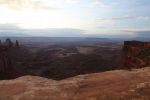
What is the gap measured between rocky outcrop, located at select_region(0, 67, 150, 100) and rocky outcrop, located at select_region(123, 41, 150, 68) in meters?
15.3

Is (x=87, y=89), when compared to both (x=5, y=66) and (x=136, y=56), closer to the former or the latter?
(x=136, y=56)

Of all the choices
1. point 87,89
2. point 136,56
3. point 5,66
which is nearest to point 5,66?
point 5,66

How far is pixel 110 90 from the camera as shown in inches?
210

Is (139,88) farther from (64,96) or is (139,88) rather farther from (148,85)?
(64,96)

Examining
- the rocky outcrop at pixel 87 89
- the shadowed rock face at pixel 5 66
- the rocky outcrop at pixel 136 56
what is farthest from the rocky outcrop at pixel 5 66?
the rocky outcrop at pixel 87 89

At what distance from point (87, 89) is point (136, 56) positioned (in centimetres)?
1967

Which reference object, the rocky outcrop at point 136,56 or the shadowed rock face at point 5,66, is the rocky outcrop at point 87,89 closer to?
the rocky outcrop at point 136,56

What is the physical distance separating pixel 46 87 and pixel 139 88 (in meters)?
2.46

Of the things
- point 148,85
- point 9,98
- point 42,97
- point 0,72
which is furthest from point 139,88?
point 0,72

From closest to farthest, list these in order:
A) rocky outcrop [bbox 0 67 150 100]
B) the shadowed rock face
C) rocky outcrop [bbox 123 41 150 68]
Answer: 1. rocky outcrop [bbox 0 67 150 100]
2. rocky outcrop [bbox 123 41 150 68]
3. the shadowed rock face

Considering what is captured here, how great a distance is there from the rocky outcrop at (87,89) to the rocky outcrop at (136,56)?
15.3 m

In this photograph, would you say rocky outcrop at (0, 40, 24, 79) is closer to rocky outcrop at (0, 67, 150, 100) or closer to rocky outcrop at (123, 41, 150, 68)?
rocky outcrop at (123, 41, 150, 68)

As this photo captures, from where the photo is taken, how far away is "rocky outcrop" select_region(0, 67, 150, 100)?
505 cm

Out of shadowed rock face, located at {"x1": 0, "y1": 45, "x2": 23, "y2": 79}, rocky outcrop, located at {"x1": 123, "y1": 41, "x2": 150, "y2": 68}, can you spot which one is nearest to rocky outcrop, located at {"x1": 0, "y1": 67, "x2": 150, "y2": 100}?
rocky outcrop, located at {"x1": 123, "y1": 41, "x2": 150, "y2": 68}
